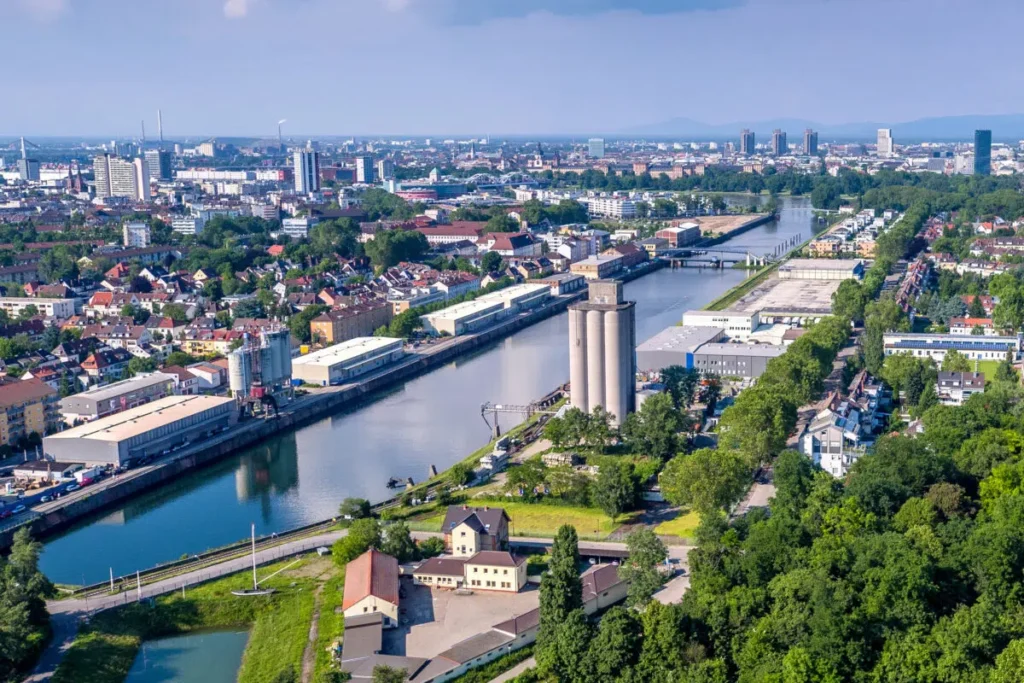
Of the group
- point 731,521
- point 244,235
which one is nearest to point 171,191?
point 244,235

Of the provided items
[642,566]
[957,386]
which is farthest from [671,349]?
[642,566]

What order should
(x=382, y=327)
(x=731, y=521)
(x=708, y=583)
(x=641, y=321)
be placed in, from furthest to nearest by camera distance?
1. (x=641, y=321)
2. (x=382, y=327)
3. (x=731, y=521)
4. (x=708, y=583)

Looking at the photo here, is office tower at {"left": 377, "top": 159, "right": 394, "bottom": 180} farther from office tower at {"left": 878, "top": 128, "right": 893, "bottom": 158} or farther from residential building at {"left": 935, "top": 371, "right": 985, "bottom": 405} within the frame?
residential building at {"left": 935, "top": 371, "right": 985, "bottom": 405}

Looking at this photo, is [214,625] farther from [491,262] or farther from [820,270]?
[820,270]

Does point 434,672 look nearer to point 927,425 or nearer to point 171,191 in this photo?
point 927,425

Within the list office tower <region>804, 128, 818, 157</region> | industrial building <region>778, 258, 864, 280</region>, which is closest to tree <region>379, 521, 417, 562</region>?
industrial building <region>778, 258, 864, 280</region>

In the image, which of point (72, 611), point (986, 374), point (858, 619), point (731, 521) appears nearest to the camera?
point (858, 619)

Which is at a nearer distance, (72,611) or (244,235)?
(72,611)
